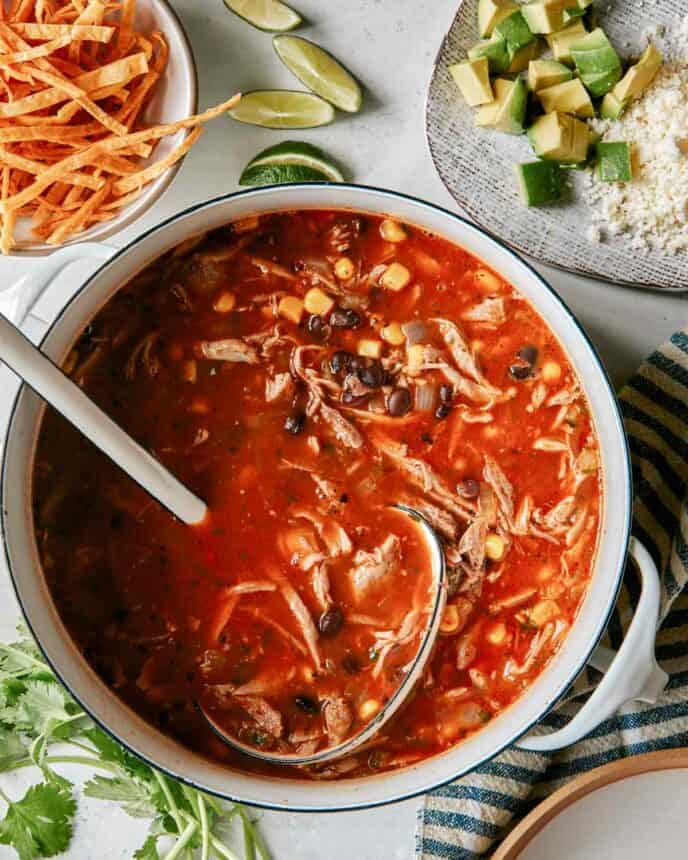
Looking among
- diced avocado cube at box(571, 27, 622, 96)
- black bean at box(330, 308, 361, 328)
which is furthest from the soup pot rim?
diced avocado cube at box(571, 27, 622, 96)

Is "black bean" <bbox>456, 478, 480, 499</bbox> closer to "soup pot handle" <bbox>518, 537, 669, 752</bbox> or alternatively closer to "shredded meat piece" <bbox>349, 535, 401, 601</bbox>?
"shredded meat piece" <bbox>349, 535, 401, 601</bbox>

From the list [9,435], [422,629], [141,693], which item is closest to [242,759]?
[141,693]

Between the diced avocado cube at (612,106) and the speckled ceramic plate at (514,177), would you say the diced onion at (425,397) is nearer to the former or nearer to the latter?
the speckled ceramic plate at (514,177)

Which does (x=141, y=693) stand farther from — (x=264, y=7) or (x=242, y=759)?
(x=264, y=7)

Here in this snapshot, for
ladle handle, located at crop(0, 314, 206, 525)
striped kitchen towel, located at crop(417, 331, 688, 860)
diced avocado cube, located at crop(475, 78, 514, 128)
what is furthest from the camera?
diced avocado cube, located at crop(475, 78, 514, 128)

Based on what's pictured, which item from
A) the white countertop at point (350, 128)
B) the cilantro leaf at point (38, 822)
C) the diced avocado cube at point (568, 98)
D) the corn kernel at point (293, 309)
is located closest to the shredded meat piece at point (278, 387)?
the corn kernel at point (293, 309)

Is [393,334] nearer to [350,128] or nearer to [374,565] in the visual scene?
[374,565]

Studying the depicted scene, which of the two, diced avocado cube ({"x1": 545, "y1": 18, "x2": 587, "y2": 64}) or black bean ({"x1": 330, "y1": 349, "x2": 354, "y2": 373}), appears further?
diced avocado cube ({"x1": 545, "y1": 18, "x2": 587, "y2": 64})
